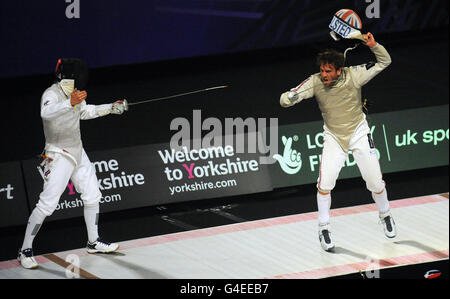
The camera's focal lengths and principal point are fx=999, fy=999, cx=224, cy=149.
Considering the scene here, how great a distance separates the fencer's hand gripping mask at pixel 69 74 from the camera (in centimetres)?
646

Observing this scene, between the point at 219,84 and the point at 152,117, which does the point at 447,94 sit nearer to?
the point at 219,84

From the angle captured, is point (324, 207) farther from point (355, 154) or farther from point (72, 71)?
point (72, 71)

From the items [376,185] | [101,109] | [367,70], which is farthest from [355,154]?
[101,109]

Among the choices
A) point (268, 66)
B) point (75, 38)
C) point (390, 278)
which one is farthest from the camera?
point (268, 66)

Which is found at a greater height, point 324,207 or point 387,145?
point 387,145

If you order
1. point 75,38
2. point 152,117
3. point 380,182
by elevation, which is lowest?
point 380,182

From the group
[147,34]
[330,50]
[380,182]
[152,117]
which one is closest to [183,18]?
[147,34]

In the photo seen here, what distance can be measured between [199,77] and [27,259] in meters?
1.95

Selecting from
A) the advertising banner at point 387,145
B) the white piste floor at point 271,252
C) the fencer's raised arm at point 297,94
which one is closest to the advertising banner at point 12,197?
the white piste floor at point 271,252

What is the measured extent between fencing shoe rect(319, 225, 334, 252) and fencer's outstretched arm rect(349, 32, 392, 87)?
1.01 metres

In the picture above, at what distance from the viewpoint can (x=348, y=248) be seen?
6773 millimetres

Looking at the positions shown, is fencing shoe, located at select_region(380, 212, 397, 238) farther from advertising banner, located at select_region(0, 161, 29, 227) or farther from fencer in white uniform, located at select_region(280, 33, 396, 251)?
advertising banner, located at select_region(0, 161, 29, 227)

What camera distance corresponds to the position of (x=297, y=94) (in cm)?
648

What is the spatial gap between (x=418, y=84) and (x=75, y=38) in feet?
9.06
